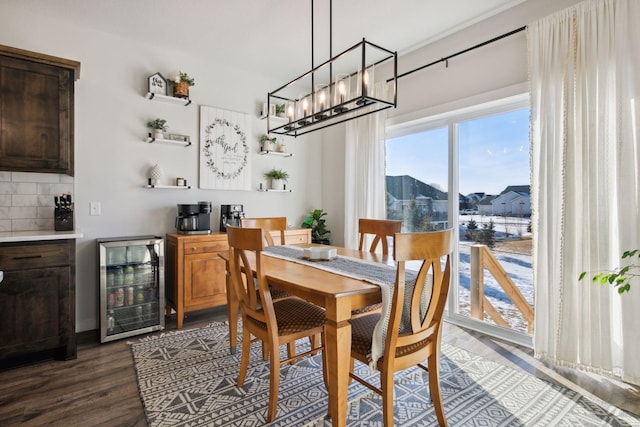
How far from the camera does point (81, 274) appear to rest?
3.09m

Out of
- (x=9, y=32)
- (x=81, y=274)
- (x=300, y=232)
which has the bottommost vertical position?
(x=81, y=274)

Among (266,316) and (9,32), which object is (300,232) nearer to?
(266,316)

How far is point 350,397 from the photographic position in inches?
80.3

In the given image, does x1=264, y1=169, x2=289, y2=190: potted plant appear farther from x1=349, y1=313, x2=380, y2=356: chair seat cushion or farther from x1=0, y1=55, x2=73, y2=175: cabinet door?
x1=349, y1=313, x2=380, y2=356: chair seat cushion

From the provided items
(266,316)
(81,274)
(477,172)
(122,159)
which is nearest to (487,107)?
(477,172)

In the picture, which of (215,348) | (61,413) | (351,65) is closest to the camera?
(61,413)

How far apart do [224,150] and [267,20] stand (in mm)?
1513

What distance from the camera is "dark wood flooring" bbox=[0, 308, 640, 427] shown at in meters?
1.87

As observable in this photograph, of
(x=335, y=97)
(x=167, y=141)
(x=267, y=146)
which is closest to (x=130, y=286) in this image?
(x=167, y=141)

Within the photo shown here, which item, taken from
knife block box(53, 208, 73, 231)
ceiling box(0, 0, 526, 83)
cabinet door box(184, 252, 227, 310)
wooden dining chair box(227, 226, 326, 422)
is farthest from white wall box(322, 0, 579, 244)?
knife block box(53, 208, 73, 231)

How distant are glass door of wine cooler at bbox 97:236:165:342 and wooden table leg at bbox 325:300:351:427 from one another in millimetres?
2231

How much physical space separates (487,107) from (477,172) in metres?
0.59

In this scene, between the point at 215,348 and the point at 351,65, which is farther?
the point at 351,65

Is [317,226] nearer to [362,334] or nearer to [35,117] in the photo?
[362,334]
